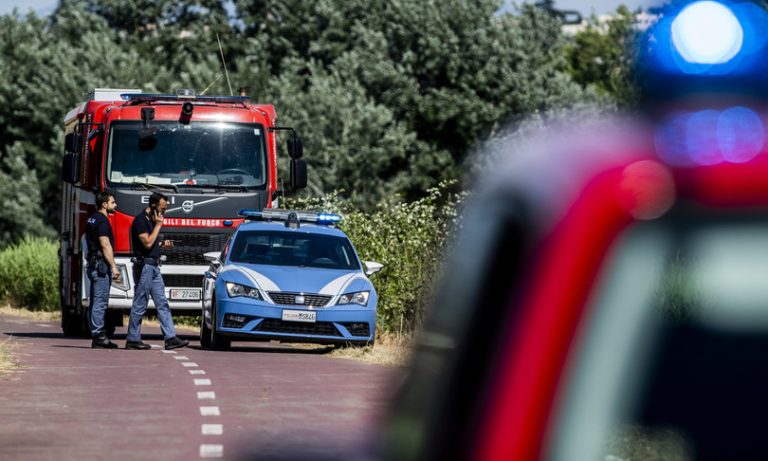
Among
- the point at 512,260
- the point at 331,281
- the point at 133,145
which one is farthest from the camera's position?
the point at 133,145

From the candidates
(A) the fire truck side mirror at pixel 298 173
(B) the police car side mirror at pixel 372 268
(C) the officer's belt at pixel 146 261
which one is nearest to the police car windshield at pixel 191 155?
(A) the fire truck side mirror at pixel 298 173

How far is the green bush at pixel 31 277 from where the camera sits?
37.8 metres

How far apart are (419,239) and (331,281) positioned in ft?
14.9

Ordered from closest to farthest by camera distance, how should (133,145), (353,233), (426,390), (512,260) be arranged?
(512,260), (426,390), (133,145), (353,233)

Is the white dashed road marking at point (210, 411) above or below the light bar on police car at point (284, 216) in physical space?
below

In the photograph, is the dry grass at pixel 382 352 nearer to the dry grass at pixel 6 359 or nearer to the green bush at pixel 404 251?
the green bush at pixel 404 251

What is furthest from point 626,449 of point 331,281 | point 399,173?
point 399,173

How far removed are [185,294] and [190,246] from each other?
25.9 inches

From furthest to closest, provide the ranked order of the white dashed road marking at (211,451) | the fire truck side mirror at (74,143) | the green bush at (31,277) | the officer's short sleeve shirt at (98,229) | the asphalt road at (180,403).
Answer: the green bush at (31,277)
the fire truck side mirror at (74,143)
the officer's short sleeve shirt at (98,229)
the asphalt road at (180,403)
the white dashed road marking at (211,451)

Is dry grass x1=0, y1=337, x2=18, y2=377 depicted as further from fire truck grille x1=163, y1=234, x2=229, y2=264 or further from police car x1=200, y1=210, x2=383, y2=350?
fire truck grille x1=163, y1=234, x2=229, y2=264

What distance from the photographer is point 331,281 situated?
20.5 m

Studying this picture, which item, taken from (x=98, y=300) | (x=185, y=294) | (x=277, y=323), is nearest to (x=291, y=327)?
(x=277, y=323)

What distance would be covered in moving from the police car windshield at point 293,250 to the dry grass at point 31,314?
13.0 m

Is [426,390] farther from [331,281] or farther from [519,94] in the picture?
[519,94]
